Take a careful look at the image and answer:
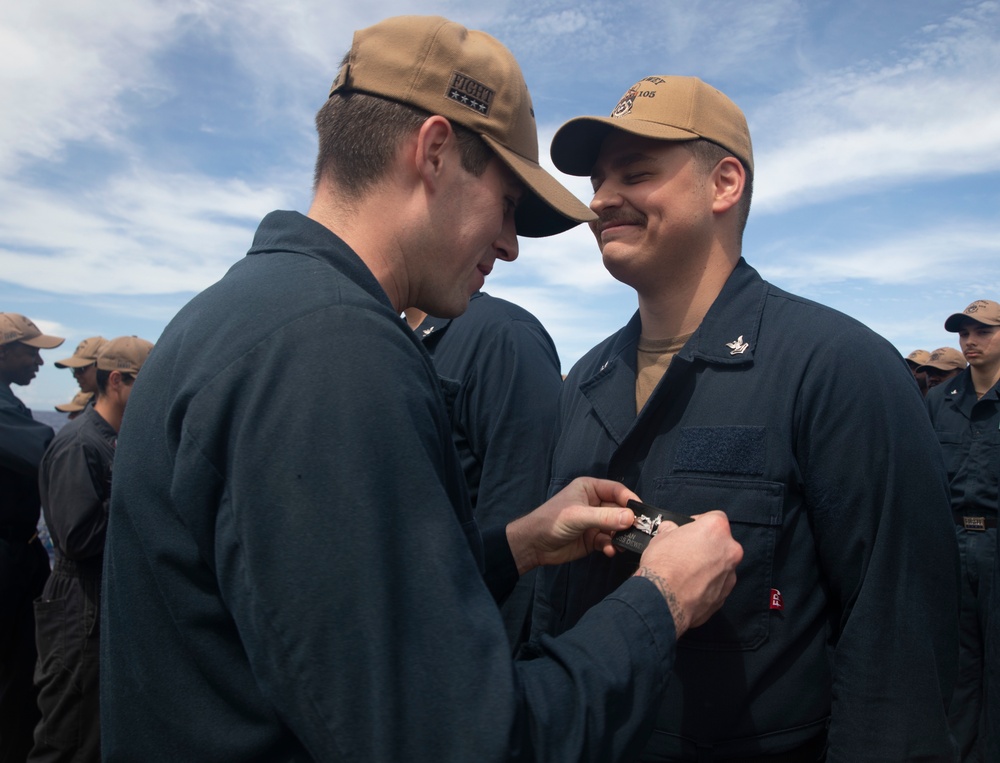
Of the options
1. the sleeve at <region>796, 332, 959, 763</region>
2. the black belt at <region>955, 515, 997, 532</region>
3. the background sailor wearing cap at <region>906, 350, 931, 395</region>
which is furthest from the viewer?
the background sailor wearing cap at <region>906, 350, 931, 395</region>

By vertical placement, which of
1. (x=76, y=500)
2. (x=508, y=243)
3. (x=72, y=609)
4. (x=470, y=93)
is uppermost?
(x=470, y=93)

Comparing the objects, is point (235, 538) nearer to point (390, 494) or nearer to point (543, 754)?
point (390, 494)

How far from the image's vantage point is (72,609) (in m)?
4.57

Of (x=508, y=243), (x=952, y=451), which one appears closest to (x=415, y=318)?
(x=508, y=243)

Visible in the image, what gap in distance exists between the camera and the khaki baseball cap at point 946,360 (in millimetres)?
9500

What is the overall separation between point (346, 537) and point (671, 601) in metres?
0.62

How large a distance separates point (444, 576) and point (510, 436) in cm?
201

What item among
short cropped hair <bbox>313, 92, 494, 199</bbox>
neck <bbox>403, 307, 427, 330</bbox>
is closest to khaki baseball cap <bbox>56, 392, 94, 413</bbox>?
neck <bbox>403, 307, 427, 330</bbox>

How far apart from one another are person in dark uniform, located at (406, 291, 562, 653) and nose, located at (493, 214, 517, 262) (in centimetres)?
54

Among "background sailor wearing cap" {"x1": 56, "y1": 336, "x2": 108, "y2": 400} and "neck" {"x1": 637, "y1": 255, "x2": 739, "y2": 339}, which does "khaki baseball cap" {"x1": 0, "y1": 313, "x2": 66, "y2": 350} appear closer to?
"background sailor wearing cap" {"x1": 56, "y1": 336, "x2": 108, "y2": 400}

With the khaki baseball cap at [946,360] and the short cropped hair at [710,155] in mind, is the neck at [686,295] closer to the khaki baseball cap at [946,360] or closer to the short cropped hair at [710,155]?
the short cropped hair at [710,155]

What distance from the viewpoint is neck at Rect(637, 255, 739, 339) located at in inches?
97.0

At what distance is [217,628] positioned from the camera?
3.87 ft

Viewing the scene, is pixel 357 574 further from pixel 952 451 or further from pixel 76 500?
pixel 952 451
